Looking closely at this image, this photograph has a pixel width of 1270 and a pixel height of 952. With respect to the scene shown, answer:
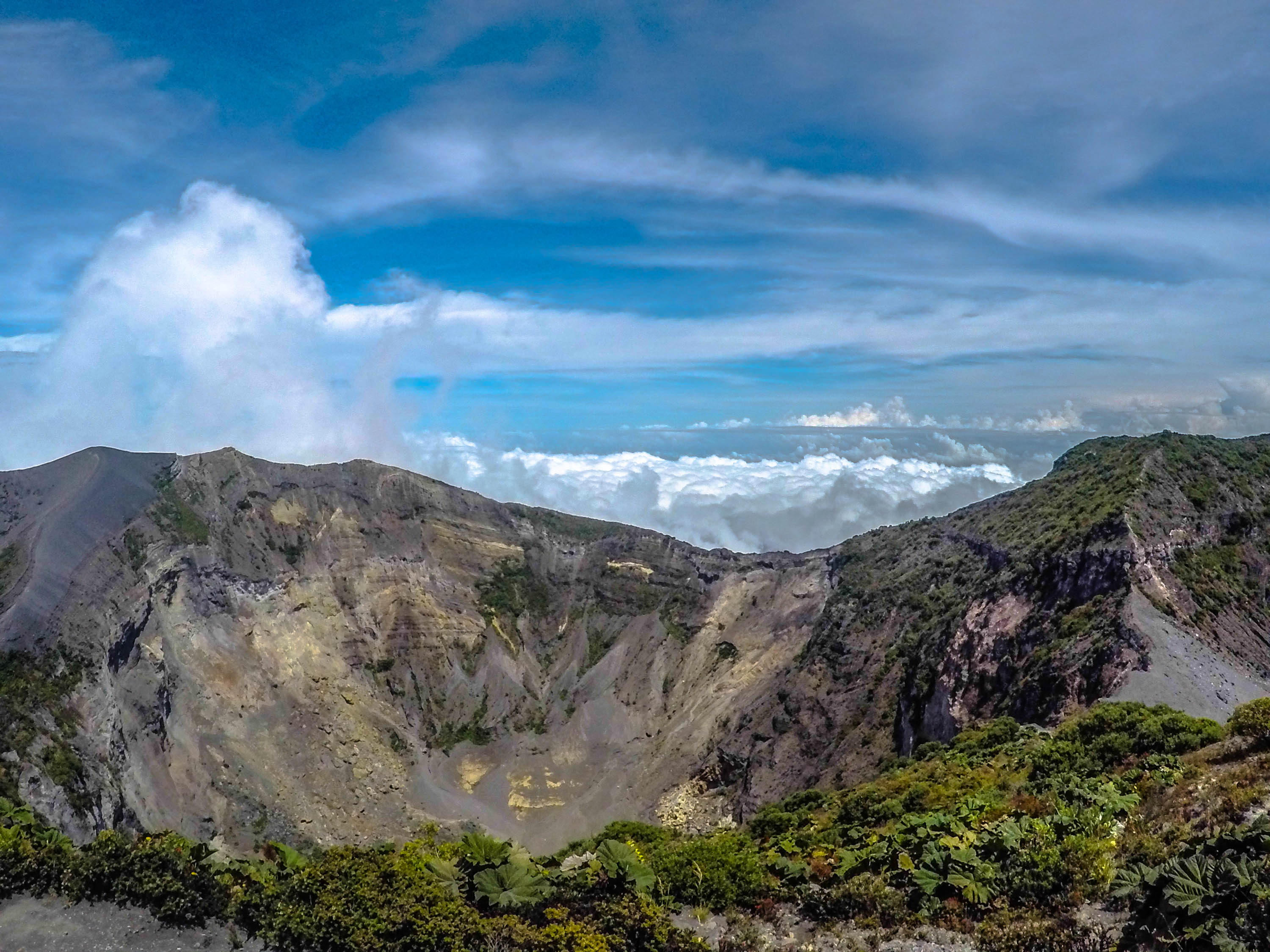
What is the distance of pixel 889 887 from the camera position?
1574 centimetres

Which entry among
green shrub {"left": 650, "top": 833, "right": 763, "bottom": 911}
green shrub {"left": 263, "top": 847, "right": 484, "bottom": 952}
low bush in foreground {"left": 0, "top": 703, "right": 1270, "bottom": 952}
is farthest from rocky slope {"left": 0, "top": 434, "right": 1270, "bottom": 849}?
green shrub {"left": 263, "top": 847, "right": 484, "bottom": 952}

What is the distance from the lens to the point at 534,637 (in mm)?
97938

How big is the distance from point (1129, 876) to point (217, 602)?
8036 cm

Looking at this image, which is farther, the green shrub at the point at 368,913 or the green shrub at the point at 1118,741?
the green shrub at the point at 1118,741

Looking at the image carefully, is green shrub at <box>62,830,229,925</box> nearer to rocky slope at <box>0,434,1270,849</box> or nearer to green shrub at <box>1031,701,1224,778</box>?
green shrub at <box>1031,701,1224,778</box>

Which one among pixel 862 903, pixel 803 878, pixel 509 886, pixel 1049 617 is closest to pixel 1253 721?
pixel 862 903

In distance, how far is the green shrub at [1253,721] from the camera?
1760 cm

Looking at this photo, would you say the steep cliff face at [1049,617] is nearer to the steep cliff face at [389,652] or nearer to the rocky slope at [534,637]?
the rocky slope at [534,637]

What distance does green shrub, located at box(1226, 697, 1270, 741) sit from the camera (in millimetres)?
17595

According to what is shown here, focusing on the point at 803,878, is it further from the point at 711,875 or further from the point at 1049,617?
the point at 1049,617

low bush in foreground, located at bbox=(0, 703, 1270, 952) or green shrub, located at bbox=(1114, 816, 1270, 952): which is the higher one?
green shrub, located at bbox=(1114, 816, 1270, 952)

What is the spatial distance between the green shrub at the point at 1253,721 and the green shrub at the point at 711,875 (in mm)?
12007

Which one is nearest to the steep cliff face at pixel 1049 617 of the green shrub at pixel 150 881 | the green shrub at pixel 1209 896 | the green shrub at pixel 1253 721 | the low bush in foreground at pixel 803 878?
the green shrub at pixel 1253 721

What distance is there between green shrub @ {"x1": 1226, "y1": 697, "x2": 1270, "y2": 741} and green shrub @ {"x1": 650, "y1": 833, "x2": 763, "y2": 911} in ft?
39.4
